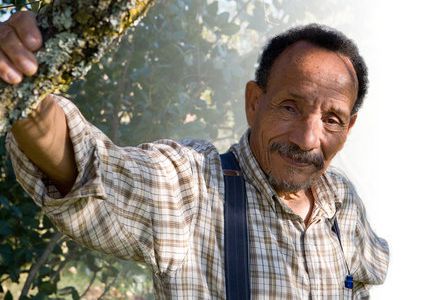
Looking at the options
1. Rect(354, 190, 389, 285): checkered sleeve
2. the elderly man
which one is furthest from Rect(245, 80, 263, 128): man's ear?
Rect(354, 190, 389, 285): checkered sleeve

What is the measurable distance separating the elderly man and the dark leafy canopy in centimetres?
116

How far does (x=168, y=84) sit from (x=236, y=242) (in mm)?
1603

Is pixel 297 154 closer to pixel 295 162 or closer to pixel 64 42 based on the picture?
pixel 295 162

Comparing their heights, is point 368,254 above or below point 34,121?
below

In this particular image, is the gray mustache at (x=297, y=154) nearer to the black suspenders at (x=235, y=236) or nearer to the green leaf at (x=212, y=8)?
the black suspenders at (x=235, y=236)

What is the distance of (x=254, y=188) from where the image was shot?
176 cm

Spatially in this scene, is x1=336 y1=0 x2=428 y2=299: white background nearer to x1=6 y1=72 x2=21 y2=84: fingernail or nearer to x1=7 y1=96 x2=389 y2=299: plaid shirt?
x1=7 y1=96 x2=389 y2=299: plaid shirt

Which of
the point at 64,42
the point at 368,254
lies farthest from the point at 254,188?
the point at 64,42

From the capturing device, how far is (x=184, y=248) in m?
1.57

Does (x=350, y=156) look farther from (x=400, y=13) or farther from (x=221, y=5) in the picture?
→ (x=221, y=5)

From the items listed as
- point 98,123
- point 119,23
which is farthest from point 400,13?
point 119,23

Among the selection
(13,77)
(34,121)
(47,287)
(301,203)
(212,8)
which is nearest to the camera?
(13,77)

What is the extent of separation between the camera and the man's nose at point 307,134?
5.70ft

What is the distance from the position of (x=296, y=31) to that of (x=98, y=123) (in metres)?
1.31
